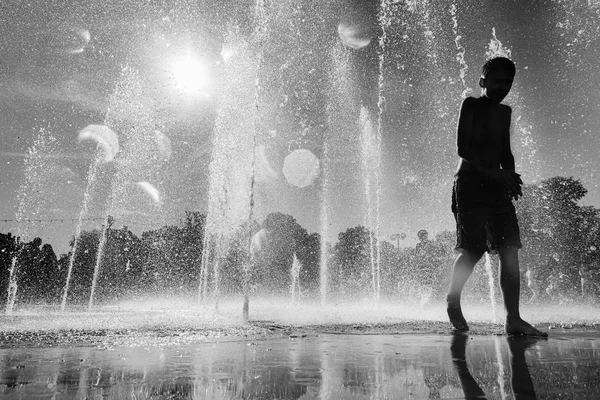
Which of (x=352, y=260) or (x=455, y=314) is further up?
(x=352, y=260)

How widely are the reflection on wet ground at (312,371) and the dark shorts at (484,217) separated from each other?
0.95 metres

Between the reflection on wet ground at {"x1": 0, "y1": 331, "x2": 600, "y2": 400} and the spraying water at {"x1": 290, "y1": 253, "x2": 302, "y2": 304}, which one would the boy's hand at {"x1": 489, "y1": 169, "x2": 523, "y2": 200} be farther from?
the spraying water at {"x1": 290, "y1": 253, "x2": 302, "y2": 304}

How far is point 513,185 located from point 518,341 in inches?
47.5

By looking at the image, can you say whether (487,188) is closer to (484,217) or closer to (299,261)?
(484,217)

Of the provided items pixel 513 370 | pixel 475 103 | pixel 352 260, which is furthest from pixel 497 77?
pixel 352 260

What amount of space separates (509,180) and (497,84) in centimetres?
84

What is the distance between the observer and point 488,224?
10.8 ft

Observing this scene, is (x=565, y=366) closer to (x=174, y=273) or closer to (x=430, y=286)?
(x=430, y=286)

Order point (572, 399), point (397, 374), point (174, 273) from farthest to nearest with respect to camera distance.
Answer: point (174, 273) → point (397, 374) → point (572, 399)

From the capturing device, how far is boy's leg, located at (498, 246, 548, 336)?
2.89 meters

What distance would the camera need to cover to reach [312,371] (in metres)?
1.57

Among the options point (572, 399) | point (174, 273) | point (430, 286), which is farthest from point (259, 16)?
point (174, 273)

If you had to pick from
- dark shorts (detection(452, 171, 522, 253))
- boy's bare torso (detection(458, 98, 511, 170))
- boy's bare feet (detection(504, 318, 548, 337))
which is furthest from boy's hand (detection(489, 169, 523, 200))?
boy's bare feet (detection(504, 318, 548, 337))

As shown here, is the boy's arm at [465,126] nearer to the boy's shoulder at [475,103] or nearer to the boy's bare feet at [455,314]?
the boy's shoulder at [475,103]
